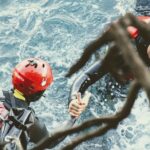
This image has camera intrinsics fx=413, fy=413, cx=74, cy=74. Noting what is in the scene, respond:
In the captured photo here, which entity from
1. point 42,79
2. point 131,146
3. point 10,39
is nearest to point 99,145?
point 131,146

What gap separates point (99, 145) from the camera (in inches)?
231

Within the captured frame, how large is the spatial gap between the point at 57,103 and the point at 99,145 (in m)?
1.37

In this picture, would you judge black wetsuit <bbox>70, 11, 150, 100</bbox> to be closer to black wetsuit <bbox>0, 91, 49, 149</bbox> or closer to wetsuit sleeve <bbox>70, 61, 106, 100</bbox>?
wetsuit sleeve <bbox>70, 61, 106, 100</bbox>

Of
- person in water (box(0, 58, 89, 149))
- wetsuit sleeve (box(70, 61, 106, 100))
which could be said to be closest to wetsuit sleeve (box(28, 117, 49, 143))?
person in water (box(0, 58, 89, 149))

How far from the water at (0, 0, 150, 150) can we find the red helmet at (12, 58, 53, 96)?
1666 mm

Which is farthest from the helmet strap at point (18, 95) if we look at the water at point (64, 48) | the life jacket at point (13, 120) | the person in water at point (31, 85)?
the water at point (64, 48)

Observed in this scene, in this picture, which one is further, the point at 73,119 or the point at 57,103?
the point at 57,103

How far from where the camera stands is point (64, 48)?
8.05 meters

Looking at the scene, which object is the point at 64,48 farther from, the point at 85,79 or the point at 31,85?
the point at 31,85

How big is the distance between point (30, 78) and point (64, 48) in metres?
3.72

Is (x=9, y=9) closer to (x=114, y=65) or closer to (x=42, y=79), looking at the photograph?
(x=42, y=79)

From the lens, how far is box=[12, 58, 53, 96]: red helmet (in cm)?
436

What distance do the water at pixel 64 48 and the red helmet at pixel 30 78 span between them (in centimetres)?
167

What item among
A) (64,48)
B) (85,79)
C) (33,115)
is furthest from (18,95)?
(64,48)
